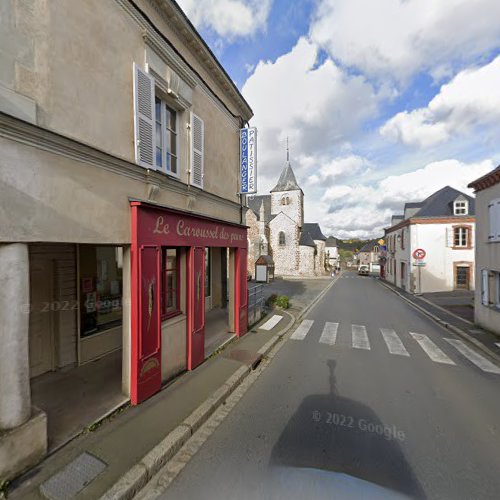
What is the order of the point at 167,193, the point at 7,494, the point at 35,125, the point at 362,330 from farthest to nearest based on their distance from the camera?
the point at 362,330 → the point at 167,193 → the point at 35,125 → the point at 7,494

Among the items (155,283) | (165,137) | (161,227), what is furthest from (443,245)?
(155,283)

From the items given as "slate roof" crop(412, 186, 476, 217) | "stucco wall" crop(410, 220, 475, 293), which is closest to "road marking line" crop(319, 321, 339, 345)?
"stucco wall" crop(410, 220, 475, 293)

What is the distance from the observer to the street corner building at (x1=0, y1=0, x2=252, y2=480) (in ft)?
9.04

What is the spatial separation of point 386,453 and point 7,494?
424 centimetres

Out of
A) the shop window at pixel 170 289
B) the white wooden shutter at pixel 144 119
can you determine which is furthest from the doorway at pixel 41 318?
the white wooden shutter at pixel 144 119

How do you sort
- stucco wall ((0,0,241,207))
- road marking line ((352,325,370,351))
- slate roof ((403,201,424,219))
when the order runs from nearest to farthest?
stucco wall ((0,0,241,207)) → road marking line ((352,325,370,351)) → slate roof ((403,201,424,219))

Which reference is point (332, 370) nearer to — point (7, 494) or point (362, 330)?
point (362, 330)

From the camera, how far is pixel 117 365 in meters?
5.44

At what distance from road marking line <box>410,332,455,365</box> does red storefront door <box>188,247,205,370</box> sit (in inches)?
228

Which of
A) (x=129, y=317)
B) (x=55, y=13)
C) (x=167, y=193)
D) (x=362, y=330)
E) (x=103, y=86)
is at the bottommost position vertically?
(x=362, y=330)

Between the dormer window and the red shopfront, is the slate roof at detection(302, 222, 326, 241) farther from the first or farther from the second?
the red shopfront

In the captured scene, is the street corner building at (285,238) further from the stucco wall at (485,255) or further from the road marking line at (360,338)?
the stucco wall at (485,255)

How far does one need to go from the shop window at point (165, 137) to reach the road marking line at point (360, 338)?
6.74 meters

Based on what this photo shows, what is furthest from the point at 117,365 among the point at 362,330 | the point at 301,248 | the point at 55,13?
the point at 301,248
